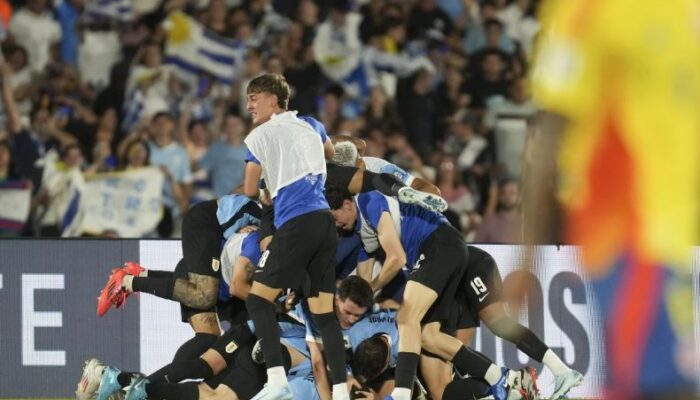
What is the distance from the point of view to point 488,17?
14.4m

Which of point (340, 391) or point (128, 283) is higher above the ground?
point (128, 283)

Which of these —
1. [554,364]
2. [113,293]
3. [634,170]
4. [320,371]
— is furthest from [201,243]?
[634,170]

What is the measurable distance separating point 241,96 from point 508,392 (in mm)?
6181

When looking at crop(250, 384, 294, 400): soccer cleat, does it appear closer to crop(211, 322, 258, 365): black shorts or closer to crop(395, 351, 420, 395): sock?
crop(395, 351, 420, 395): sock

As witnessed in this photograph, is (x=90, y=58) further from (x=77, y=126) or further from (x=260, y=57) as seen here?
(x=260, y=57)

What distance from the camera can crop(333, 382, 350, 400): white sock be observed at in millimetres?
7820

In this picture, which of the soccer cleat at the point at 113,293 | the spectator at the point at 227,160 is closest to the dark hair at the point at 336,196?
the soccer cleat at the point at 113,293

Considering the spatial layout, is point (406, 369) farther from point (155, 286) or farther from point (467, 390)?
point (155, 286)

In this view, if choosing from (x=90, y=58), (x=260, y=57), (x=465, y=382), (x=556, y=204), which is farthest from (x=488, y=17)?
(x=556, y=204)

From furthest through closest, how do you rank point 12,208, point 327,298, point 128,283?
point 12,208 → point 128,283 → point 327,298

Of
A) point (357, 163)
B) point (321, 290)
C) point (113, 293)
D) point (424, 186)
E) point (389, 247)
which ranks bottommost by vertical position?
point (113, 293)

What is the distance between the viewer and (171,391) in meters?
8.39

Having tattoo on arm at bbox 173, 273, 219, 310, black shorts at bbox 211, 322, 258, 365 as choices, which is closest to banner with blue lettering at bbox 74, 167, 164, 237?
tattoo on arm at bbox 173, 273, 219, 310

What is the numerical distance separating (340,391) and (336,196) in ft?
4.76
